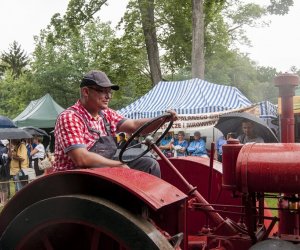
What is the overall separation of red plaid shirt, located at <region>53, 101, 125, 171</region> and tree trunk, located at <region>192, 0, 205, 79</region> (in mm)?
10341

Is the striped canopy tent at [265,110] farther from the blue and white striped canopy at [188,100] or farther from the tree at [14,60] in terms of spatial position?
the tree at [14,60]

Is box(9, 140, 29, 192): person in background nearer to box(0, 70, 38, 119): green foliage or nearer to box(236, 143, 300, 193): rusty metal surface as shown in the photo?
box(236, 143, 300, 193): rusty metal surface

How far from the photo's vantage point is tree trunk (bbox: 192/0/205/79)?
13.2m

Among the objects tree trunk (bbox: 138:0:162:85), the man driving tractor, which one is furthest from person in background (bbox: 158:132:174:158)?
the man driving tractor

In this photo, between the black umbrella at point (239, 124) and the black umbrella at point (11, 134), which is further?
the black umbrella at point (11, 134)

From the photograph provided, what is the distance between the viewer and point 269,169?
2.29 metres

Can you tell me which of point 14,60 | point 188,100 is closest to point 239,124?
point 188,100

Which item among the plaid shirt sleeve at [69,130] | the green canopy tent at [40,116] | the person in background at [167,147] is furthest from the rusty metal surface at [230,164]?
the green canopy tent at [40,116]

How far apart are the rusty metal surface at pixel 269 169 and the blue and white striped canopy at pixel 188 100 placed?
322 inches

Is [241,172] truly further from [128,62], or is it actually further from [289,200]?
[128,62]

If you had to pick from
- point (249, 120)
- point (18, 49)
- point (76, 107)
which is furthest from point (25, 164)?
point (18, 49)

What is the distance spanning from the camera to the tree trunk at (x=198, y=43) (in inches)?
519

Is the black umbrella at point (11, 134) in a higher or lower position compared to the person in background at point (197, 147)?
higher

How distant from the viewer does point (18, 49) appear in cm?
6531
